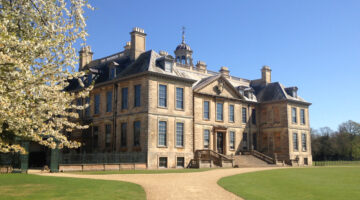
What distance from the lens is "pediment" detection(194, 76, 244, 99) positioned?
134ft

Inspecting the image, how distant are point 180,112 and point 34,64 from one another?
26.0 metres

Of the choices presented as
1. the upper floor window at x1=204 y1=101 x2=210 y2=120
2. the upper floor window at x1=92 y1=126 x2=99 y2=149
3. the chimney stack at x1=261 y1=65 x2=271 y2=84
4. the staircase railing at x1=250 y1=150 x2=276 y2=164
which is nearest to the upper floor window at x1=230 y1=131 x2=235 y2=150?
the staircase railing at x1=250 y1=150 x2=276 y2=164

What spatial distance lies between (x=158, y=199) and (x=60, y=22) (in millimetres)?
7146

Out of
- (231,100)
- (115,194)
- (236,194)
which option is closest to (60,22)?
(115,194)

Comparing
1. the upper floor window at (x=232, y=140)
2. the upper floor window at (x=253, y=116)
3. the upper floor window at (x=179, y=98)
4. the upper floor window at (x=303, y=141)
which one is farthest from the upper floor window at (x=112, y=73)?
the upper floor window at (x=303, y=141)

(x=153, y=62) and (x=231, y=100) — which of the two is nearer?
(x=153, y=62)

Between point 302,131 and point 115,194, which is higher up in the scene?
point 302,131

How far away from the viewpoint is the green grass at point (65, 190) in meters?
13.8

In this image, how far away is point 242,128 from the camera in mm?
45906

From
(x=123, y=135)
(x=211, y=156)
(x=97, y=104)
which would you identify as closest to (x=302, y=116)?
(x=211, y=156)

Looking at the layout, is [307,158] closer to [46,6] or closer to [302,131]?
[302,131]

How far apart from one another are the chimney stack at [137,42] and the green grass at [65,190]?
21.8m

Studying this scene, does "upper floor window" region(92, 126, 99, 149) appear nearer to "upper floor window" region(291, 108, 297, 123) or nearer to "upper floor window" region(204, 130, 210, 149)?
"upper floor window" region(204, 130, 210, 149)

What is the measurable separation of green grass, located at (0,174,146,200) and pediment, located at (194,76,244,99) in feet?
78.1
